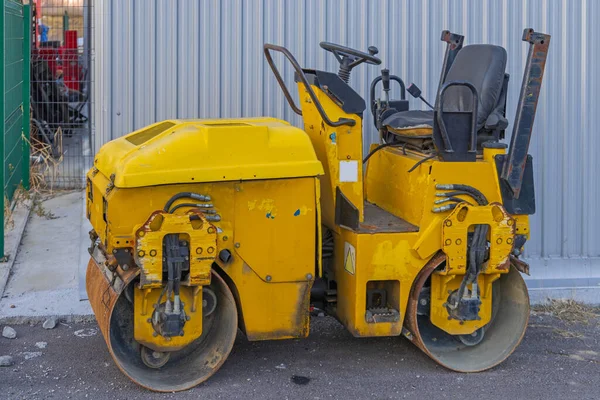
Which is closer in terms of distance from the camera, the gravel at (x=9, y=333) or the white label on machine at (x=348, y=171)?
the white label on machine at (x=348, y=171)

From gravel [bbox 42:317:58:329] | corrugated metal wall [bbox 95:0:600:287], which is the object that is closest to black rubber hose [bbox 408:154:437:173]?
corrugated metal wall [bbox 95:0:600:287]

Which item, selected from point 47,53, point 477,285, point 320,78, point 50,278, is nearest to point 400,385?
point 477,285

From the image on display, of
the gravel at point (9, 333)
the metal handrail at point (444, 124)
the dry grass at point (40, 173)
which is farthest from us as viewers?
the dry grass at point (40, 173)

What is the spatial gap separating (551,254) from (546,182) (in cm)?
64

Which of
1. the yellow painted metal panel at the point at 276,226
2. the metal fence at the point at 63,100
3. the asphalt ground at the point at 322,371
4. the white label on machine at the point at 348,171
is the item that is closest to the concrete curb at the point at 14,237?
the asphalt ground at the point at 322,371

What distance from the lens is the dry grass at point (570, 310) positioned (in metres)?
7.41

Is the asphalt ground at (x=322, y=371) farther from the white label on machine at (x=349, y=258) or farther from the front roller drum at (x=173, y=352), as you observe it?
the white label on machine at (x=349, y=258)

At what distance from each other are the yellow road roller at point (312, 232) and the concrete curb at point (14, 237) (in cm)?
173

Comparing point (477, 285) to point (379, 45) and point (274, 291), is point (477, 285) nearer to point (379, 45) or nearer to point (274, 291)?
point (274, 291)

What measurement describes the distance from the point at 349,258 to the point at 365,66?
2498 mm

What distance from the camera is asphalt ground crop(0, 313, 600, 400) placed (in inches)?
225

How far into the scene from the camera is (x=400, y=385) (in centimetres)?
588

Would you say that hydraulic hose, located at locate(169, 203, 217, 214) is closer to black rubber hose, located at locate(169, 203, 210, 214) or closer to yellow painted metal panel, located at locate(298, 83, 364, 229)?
black rubber hose, located at locate(169, 203, 210, 214)

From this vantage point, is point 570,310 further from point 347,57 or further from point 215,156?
point 215,156
